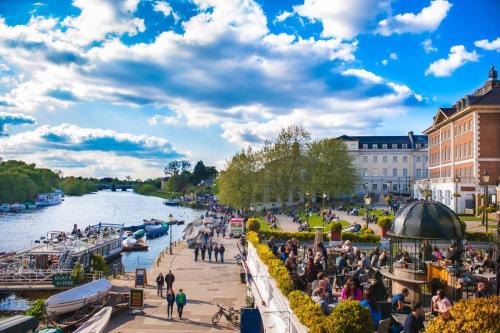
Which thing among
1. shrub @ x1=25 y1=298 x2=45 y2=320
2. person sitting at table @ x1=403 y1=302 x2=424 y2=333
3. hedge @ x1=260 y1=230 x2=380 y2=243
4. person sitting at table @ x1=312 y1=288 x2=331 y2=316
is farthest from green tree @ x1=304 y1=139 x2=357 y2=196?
person sitting at table @ x1=403 y1=302 x2=424 y2=333

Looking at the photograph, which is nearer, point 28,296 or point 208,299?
point 208,299

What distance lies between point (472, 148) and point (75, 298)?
5024 centimetres

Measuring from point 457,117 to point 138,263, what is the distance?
4600 cm

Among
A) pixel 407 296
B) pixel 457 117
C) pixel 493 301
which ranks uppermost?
pixel 457 117

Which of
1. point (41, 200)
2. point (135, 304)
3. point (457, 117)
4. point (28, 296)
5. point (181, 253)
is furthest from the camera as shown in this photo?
point (41, 200)

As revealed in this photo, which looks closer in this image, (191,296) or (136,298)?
(136,298)

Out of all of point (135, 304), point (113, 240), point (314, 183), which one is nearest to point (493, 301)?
point (135, 304)

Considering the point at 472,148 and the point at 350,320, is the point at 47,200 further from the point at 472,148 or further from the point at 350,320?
the point at 350,320

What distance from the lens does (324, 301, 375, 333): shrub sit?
919 cm

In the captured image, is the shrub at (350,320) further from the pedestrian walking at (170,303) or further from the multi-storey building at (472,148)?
the multi-storey building at (472,148)

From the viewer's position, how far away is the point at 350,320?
9.20 meters

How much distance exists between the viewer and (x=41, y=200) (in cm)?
17475

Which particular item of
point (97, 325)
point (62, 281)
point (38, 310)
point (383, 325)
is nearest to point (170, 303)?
point (97, 325)

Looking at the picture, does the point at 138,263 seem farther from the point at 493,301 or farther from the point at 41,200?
the point at 41,200
